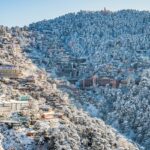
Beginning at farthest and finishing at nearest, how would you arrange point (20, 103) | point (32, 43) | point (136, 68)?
point (32, 43) < point (136, 68) < point (20, 103)

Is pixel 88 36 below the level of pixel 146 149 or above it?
above

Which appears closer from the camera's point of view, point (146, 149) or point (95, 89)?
point (146, 149)

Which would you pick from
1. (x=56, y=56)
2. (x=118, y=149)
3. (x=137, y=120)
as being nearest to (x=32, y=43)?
(x=56, y=56)

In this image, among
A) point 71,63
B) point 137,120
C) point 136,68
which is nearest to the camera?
point 137,120

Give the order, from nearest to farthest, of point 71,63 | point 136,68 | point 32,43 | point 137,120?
1. point 137,120
2. point 136,68
3. point 71,63
4. point 32,43

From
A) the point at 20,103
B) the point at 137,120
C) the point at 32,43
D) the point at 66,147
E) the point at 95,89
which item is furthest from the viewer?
the point at 32,43

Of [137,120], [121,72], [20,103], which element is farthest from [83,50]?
[20,103]

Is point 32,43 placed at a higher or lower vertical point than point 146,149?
higher

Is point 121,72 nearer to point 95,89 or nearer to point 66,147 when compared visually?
point 95,89

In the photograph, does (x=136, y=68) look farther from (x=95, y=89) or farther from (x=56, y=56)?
(x=56, y=56)
